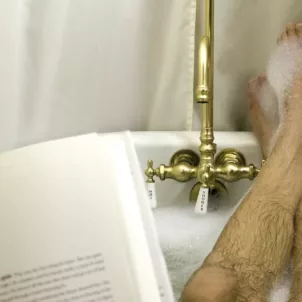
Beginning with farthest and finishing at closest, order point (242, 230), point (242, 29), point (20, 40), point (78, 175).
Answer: point (242, 29)
point (20, 40)
point (242, 230)
point (78, 175)

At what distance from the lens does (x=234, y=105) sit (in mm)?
1106

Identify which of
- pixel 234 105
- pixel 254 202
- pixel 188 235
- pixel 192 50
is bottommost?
pixel 188 235

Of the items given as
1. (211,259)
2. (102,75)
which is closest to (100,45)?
(102,75)

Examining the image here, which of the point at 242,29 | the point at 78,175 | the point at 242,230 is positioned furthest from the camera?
the point at 242,29

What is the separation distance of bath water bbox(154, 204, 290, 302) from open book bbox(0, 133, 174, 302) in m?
0.31

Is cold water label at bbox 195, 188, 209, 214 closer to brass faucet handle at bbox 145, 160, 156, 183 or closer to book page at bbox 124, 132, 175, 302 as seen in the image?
brass faucet handle at bbox 145, 160, 156, 183

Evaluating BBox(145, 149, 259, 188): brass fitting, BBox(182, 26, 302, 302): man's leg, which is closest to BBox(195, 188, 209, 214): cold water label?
BBox(145, 149, 259, 188): brass fitting

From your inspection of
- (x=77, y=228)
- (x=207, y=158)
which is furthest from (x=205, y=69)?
(x=77, y=228)

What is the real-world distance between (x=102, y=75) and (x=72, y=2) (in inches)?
5.8

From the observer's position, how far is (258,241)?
0.75 m

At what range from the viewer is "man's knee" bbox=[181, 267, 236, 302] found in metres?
0.66

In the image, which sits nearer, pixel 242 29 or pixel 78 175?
pixel 78 175

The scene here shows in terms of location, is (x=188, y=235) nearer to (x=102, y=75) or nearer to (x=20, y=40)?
(x=102, y=75)

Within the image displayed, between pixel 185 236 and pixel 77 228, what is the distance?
40 centimetres
